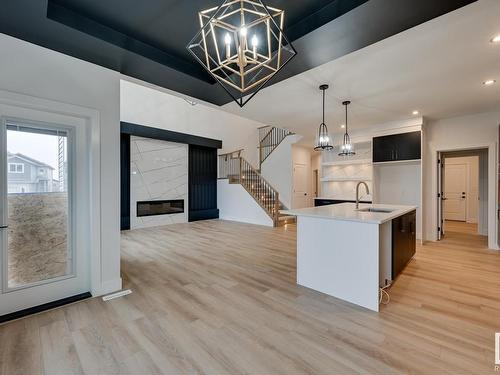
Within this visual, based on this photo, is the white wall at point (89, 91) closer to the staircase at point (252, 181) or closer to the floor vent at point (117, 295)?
the floor vent at point (117, 295)

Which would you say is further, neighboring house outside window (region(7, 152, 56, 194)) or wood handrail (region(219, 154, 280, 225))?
wood handrail (region(219, 154, 280, 225))

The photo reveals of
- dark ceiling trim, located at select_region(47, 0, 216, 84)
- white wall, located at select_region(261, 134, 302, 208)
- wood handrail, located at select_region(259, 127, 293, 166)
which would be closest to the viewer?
dark ceiling trim, located at select_region(47, 0, 216, 84)

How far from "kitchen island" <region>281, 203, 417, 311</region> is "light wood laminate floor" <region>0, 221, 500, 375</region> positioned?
176 millimetres

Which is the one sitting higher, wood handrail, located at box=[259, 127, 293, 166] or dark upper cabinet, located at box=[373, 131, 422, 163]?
wood handrail, located at box=[259, 127, 293, 166]

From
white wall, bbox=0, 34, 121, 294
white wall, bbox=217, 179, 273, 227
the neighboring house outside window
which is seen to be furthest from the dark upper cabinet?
the neighboring house outside window

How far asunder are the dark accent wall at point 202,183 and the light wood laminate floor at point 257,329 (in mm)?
5184

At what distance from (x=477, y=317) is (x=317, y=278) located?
153 centimetres

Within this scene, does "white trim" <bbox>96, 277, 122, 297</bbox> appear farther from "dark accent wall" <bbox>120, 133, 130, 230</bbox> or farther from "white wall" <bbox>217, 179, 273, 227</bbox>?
"white wall" <bbox>217, 179, 273, 227</bbox>

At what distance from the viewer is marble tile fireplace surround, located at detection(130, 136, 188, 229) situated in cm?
729

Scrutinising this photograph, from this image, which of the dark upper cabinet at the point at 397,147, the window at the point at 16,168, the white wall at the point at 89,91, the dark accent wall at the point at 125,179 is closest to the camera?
the white wall at the point at 89,91

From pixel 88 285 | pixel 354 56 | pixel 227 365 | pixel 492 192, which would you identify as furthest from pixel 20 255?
pixel 492 192

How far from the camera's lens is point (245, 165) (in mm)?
8938

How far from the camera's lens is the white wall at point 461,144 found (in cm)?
486

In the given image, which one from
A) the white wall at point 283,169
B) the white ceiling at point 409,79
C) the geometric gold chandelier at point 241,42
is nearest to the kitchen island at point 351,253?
the geometric gold chandelier at point 241,42
